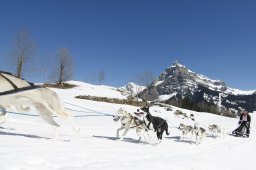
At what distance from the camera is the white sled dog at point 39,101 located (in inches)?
342

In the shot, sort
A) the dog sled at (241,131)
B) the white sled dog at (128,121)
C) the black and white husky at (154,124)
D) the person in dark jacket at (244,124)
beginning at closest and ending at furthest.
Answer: the white sled dog at (128,121), the black and white husky at (154,124), the dog sled at (241,131), the person in dark jacket at (244,124)

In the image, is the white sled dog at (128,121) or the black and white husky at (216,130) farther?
the black and white husky at (216,130)

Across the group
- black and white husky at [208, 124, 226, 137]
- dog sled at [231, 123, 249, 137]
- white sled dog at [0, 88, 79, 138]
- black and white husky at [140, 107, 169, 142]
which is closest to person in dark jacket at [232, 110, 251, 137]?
dog sled at [231, 123, 249, 137]

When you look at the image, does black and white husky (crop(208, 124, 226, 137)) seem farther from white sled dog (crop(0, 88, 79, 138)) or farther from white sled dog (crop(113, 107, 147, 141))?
white sled dog (crop(0, 88, 79, 138))

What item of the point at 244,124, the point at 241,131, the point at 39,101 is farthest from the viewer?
the point at 244,124

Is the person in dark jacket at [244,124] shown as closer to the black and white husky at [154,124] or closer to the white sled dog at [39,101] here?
the black and white husky at [154,124]

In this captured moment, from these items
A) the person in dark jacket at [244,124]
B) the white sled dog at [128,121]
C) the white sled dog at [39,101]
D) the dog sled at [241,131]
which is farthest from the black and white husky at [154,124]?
the person in dark jacket at [244,124]

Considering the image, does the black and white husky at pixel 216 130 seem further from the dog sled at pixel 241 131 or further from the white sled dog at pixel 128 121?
the white sled dog at pixel 128 121

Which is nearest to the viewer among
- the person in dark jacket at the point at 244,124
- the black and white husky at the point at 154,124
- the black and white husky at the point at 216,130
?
the black and white husky at the point at 154,124

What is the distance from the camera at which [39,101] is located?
29.7 ft

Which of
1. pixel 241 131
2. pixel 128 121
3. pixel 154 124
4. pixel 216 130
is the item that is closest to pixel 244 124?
pixel 241 131

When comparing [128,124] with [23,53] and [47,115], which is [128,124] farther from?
[23,53]

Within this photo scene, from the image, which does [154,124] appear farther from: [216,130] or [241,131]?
[241,131]

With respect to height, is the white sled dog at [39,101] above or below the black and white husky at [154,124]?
above
